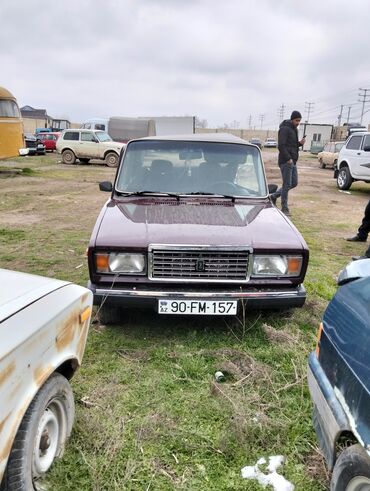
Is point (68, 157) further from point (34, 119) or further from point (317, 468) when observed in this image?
point (34, 119)

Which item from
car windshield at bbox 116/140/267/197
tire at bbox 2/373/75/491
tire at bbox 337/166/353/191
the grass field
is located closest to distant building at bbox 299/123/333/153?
tire at bbox 337/166/353/191

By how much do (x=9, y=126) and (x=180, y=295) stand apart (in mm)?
14737

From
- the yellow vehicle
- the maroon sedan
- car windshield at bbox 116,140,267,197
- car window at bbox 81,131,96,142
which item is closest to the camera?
car windshield at bbox 116,140,267,197

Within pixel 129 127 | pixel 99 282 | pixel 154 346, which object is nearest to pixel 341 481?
pixel 154 346

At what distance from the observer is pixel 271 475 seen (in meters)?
2.19

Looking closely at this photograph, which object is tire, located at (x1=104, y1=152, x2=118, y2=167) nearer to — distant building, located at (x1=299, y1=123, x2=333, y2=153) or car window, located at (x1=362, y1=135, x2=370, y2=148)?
car window, located at (x1=362, y1=135, x2=370, y2=148)

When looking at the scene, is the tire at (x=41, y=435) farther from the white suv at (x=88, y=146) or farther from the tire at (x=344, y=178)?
the white suv at (x=88, y=146)

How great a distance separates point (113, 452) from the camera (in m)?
2.27

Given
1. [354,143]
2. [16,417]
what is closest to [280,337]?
[16,417]

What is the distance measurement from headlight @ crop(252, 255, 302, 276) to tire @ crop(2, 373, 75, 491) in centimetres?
176

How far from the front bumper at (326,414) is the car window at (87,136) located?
20519mm

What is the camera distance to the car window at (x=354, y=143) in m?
13.3

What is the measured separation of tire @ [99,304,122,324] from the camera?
3.59 metres

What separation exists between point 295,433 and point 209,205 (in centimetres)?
218
